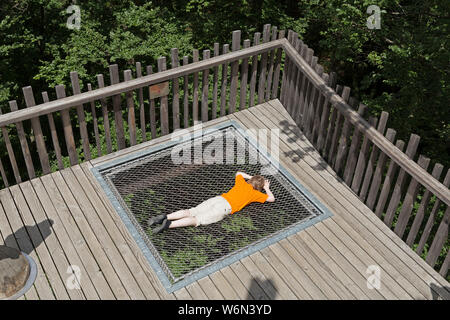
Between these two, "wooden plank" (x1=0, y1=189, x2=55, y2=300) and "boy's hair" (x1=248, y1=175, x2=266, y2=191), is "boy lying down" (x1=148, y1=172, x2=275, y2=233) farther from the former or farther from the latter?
"wooden plank" (x1=0, y1=189, x2=55, y2=300)

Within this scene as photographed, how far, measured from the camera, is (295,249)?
5.36 m

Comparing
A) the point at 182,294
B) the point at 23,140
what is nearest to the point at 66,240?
the point at 23,140

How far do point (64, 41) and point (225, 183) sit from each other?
5393 mm

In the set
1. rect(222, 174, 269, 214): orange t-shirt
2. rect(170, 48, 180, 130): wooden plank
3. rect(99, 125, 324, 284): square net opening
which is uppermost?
rect(170, 48, 180, 130): wooden plank

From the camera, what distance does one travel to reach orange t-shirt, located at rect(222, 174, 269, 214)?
5.68 meters

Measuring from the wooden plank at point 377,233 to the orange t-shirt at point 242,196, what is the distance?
80 cm

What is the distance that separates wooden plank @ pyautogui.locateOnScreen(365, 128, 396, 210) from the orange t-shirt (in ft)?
4.32

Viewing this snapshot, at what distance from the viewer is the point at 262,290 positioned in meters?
4.93

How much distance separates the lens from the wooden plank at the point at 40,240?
4.88m

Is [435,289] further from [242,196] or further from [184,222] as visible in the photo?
[184,222]

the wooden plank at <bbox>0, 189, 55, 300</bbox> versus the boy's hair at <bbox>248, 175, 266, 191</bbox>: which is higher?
the boy's hair at <bbox>248, 175, 266, 191</bbox>

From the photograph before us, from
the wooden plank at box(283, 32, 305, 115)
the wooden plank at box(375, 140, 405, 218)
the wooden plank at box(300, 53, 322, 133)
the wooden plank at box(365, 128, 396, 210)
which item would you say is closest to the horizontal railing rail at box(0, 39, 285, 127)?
the wooden plank at box(283, 32, 305, 115)

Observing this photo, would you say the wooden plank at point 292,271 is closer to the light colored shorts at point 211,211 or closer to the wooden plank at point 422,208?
the light colored shorts at point 211,211
